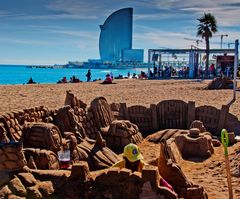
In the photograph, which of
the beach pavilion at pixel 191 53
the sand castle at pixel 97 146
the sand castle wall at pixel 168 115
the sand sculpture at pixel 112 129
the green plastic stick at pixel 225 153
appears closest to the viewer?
the sand castle at pixel 97 146

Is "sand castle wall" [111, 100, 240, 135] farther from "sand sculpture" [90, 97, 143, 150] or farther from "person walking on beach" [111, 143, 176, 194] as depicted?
"person walking on beach" [111, 143, 176, 194]

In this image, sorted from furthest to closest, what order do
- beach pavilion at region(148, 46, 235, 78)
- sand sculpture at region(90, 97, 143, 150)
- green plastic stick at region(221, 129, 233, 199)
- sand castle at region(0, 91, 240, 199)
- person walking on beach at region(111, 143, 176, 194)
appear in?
beach pavilion at region(148, 46, 235, 78) → sand sculpture at region(90, 97, 143, 150) → green plastic stick at region(221, 129, 233, 199) → person walking on beach at region(111, 143, 176, 194) → sand castle at region(0, 91, 240, 199)

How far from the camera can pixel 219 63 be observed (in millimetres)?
37000

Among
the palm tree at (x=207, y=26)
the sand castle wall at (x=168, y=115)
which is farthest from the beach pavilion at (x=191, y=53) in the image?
the sand castle wall at (x=168, y=115)

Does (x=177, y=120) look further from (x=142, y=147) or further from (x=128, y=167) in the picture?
(x=128, y=167)

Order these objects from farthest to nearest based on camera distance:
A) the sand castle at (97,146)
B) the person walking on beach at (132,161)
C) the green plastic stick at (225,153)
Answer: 1. the green plastic stick at (225,153)
2. the person walking on beach at (132,161)
3. the sand castle at (97,146)

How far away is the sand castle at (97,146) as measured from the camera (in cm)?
538

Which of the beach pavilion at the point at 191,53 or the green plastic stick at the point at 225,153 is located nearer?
the green plastic stick at the point at 225,153

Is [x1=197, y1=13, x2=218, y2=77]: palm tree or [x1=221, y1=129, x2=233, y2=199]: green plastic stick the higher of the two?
[x1=197, y1=13, x2=218, y2=77]: palm tree

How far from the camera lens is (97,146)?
8.85 meters

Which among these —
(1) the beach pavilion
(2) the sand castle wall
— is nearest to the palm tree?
(1) the beach pavilion

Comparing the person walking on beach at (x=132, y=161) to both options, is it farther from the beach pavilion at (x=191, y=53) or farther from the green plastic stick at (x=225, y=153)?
the beach pavilion at (x=191, y=53)

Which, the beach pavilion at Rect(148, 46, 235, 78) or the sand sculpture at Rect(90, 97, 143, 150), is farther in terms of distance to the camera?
the beach pavilion at Rect(148, 46, 235, 78)

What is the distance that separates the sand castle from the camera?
538cm
